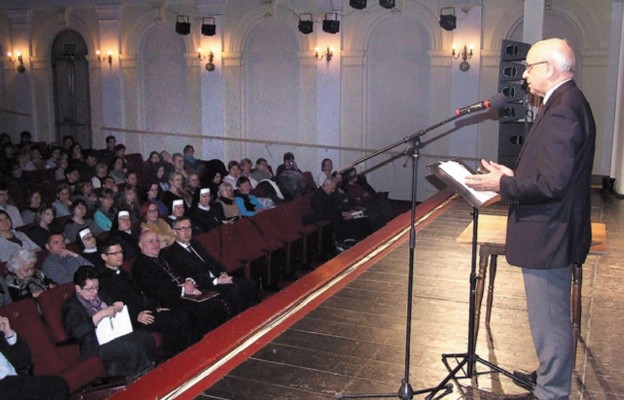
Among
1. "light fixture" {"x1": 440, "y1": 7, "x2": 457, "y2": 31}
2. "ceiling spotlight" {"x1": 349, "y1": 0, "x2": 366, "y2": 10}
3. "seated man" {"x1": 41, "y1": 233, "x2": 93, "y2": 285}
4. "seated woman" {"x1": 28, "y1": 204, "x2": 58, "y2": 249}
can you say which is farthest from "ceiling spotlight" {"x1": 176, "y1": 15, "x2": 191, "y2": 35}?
"seated man" {"x1": 41, "y1": 233, "x2": 93, "y2": 285}

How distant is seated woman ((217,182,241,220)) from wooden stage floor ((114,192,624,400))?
3.05m

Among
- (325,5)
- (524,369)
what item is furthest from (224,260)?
(325,5)

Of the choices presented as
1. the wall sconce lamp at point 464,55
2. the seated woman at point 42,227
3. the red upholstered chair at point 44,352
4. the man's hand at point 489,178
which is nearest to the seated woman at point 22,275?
the red upholstered chair at point 44,352

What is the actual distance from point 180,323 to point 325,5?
331 inches

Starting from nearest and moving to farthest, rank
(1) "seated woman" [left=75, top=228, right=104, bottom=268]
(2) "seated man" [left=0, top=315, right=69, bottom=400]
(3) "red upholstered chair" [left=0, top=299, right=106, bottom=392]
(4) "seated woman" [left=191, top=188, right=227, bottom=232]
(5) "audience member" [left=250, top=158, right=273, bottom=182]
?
(2) "seated man" [left=0, top=315, right=69, bottom=400] → (3) "red upholstered chair" [left=0, top=299, right=106, bottom=392] → (1) "seated woman" [left=75, top=228, right=104, bottom=268] → (4) "seated woman" [left=191, top=188, right=227, bottom=232] → (5) "audience member" [left=250, top=158, right=273, bottom=182]

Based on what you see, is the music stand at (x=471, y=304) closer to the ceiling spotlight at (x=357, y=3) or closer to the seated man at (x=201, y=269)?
the seated man at (x=201, y=269)

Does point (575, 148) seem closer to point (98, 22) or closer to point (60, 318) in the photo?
point (60, 318)

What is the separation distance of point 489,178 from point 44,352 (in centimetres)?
319

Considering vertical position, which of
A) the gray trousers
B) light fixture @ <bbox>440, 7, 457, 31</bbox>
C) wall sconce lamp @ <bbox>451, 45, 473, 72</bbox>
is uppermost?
light fixture @ <bbox>440, 7, 457, 31</bbox>

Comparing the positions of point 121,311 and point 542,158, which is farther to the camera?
point 121,311

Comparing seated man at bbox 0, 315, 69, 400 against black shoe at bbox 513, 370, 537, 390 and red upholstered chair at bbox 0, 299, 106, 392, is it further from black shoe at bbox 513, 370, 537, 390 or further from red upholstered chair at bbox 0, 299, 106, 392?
black shoe at bbox 513, 370, 537, 390

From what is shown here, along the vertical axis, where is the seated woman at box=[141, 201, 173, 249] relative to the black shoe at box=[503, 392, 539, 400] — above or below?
above

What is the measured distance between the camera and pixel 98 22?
1420cm

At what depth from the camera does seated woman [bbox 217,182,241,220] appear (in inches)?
322
